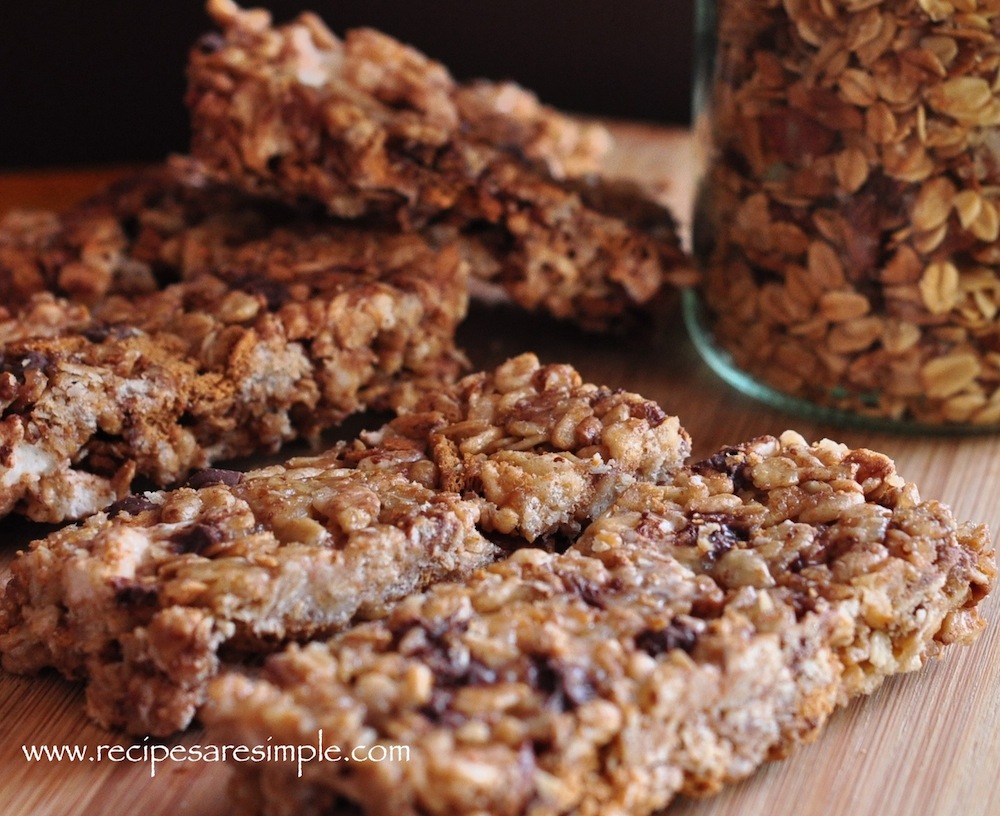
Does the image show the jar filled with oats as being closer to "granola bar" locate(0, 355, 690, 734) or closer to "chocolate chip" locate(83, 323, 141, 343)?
"granola bar" locate(0, 355, 690, 734)

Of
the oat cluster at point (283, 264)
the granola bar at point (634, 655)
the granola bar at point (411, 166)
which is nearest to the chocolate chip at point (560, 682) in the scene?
the granola bar at point (634, 655)

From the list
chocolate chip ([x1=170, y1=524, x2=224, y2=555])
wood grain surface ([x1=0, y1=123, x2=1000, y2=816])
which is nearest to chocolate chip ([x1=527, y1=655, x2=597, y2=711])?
wood grain surface ([x1=0, y1=123, x2=1000, y2=816])

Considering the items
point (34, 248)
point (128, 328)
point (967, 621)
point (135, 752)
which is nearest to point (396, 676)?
point (135, 752)

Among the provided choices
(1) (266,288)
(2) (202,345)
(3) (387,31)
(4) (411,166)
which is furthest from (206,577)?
(3) (387,31)

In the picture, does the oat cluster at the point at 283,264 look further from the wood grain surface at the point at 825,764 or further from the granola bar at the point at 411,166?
the wood grain surface at the point at 825,764

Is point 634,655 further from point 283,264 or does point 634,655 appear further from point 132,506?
point 283,264

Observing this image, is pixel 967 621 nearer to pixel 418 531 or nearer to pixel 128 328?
pixel 418 531
